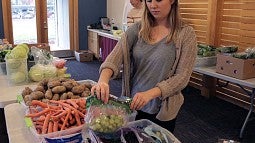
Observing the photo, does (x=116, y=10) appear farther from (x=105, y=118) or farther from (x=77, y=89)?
(x=105, y=118)

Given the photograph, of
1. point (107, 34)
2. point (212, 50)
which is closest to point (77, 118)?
point (212, 50)

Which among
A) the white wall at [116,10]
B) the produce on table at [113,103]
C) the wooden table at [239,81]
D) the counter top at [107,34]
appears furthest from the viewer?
the white wall at [116,10]

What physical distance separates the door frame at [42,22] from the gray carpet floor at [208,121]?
9.71 feet

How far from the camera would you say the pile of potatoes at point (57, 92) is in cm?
155

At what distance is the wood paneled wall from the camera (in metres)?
3.82

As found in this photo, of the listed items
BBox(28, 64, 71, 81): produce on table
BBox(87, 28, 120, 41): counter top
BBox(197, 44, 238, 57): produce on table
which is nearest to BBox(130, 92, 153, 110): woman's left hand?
BBox(28, 64, 71, 81): produce on table

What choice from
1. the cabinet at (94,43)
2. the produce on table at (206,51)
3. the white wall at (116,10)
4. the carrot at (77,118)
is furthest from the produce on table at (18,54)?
the cabinet at (94,43)

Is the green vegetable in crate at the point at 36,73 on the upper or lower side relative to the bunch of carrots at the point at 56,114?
upper

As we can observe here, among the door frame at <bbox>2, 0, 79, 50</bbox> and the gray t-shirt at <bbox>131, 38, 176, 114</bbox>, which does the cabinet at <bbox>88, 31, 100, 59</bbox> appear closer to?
the door frame at <bbox>2, 0, 79, 50</bbox>

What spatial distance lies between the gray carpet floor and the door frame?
296 centimetres

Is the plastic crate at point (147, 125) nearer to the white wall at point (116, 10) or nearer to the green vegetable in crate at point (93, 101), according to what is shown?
the green vegetable in crate at point (93, 101)

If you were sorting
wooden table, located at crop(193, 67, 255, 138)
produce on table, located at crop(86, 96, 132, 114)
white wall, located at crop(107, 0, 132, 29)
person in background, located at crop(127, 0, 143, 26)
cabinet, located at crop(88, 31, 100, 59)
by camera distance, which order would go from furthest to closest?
cabinet, located at crop(88, 31, 100, 59) < white wall, located at crop(107, 0, 132, 29) < person in background, located at crop(127, 0, 143, 26) < wooden table, located at crop(193, 67, 255, 138) < produce on table, located at crop(86, 96, 132, 114)

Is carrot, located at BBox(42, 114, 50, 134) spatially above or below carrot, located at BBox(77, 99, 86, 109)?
below

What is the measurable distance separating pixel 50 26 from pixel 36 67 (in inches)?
206
